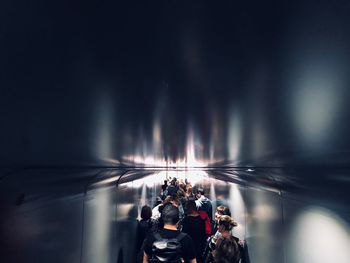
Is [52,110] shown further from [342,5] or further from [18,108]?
[342,5]

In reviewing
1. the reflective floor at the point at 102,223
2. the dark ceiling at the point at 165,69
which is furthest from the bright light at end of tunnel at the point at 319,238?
the dark ceiling at the point at 165,69

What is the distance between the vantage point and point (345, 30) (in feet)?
4.16

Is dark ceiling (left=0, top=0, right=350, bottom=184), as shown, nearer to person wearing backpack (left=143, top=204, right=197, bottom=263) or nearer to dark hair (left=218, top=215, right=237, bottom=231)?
person wearing backpack (left=143, top=204, right=197, bottom=263)

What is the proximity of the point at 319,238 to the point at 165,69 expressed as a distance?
3.25m

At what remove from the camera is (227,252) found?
4.33 metres

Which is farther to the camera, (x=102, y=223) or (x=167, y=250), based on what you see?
(x=102, y=223)

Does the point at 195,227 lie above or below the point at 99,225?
below

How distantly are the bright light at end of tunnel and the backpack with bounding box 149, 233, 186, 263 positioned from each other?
174cm

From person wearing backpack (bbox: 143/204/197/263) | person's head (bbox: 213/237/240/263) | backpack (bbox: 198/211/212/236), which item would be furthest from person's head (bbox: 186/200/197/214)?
person wearing backpack (bbox: 143/204/197/263)

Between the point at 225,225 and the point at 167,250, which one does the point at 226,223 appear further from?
the point at 167,250

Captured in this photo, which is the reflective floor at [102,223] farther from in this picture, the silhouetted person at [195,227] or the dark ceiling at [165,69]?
the silhouetted person at [195,227]

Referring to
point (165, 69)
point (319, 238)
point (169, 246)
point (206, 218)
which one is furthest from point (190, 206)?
point (165, 69)

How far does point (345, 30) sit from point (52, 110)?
1590mm

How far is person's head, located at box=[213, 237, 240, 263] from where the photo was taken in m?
4.30
